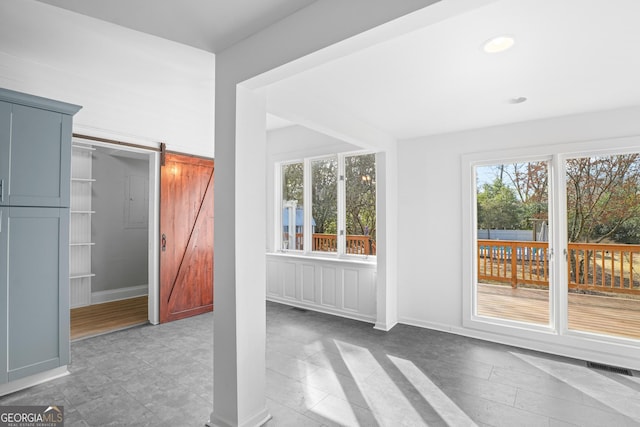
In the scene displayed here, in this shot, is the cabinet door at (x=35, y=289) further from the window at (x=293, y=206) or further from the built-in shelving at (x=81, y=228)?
the window at (x=293, y=206)

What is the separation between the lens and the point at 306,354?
129 inches

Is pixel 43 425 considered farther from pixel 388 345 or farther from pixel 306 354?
pixel 388 345

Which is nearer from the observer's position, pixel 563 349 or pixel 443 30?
pixel 443 30

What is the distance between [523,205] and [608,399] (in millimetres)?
2003

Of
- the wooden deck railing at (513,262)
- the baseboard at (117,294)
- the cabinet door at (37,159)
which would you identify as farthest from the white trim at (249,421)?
the baseboard at (117,294)

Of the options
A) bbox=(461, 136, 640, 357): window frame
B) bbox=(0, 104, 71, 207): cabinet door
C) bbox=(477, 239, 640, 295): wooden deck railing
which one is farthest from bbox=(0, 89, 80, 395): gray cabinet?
bbox=(477, 239, 640, 295): wooden deck railing

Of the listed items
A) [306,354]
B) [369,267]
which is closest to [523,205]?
[369,267]

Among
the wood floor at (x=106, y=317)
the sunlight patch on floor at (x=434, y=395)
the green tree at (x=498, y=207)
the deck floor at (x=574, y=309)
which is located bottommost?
the sunlight patch on floor at (x=434, y=395)

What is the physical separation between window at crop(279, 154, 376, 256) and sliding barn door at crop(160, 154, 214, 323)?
4.35ft

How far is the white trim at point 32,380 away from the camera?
8.27ft

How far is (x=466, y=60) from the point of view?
2.30 meters

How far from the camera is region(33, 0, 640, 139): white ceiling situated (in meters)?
1.75

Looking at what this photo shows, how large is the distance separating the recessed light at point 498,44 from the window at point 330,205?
8.10 ft

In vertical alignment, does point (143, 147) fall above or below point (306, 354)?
above
